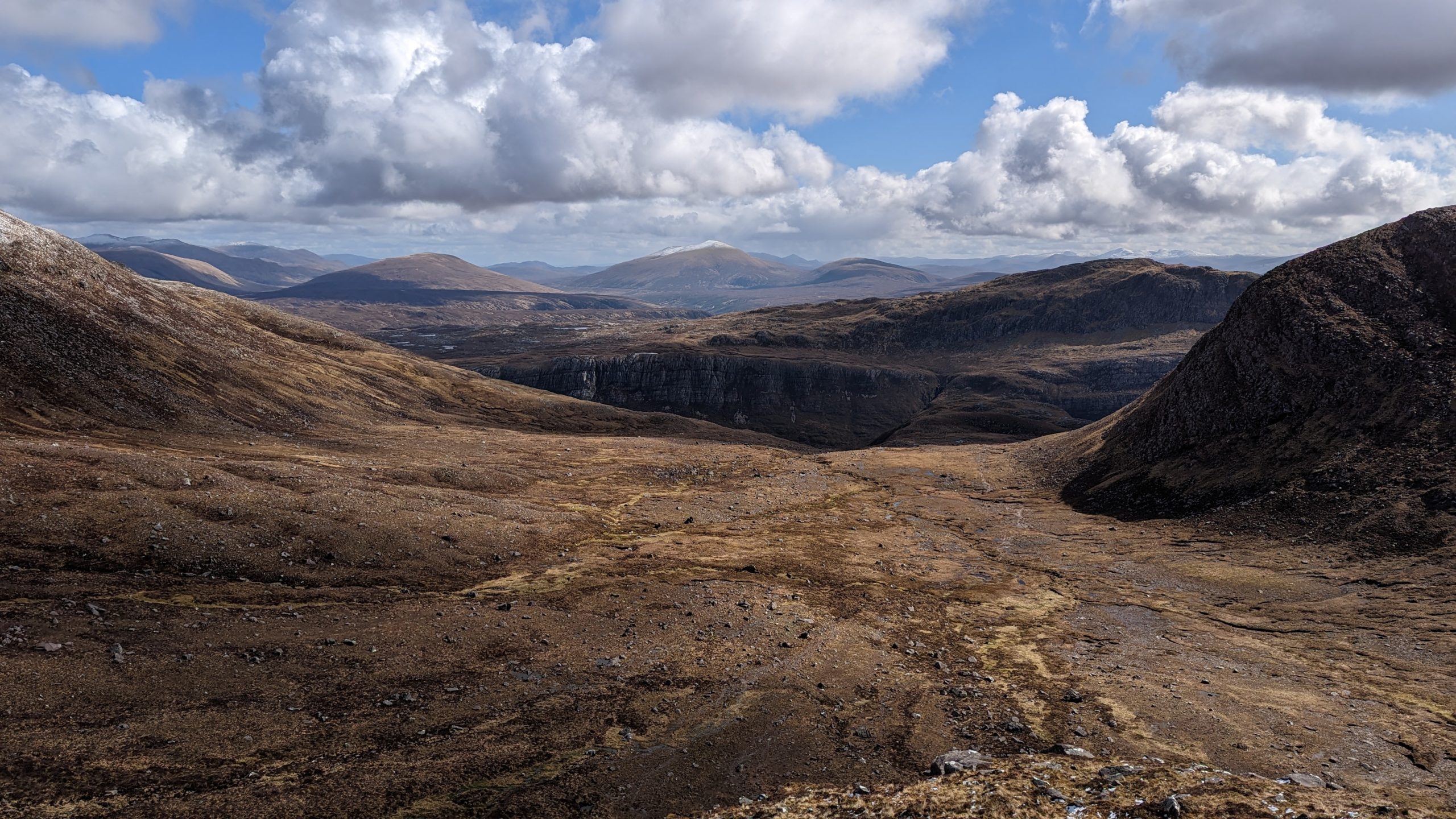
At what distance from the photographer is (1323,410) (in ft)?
218

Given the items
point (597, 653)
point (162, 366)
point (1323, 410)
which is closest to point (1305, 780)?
point (597, 653)

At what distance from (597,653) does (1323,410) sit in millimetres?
71895

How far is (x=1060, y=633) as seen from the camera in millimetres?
41094

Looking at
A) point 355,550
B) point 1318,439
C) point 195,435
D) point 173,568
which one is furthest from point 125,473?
point 1318,439

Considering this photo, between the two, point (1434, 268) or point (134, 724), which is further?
point (1434, 268)

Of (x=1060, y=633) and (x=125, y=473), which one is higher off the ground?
(x=125, y=473)

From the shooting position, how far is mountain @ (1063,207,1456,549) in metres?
54.4

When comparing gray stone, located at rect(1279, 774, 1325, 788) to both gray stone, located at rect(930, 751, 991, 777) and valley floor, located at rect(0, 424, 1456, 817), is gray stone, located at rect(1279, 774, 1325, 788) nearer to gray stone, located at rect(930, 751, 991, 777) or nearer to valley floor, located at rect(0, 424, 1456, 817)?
valley floor, located at rect(0, 424, 1456, 817)

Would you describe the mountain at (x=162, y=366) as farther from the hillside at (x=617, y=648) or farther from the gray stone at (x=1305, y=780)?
the gray stone at (x=1305, y=780)

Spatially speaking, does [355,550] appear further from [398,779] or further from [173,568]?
[398,779]

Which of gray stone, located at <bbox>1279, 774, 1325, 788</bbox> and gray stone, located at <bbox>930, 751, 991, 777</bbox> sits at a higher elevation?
gray stone, located at <bbox>1279, 774, 1325, 788</bbox>

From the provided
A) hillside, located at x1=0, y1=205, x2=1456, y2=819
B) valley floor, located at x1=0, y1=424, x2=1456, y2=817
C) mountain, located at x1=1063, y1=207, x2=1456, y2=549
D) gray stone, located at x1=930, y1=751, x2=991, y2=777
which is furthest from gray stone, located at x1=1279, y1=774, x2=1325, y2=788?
mountain, located at x1=1063, y1=207, x2=1456, y2=549

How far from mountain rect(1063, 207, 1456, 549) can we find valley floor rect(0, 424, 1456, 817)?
701cm

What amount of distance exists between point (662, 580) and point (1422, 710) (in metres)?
36.6
